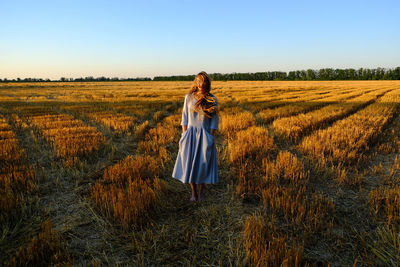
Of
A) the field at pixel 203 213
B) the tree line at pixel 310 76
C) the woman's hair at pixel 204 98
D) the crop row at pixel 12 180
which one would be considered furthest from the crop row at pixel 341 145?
the tree line at pixel 310 76

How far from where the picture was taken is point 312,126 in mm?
8430

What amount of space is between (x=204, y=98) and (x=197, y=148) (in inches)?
29.2

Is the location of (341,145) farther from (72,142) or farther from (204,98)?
(72,142)

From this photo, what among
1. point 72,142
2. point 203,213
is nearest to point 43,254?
point 203,213

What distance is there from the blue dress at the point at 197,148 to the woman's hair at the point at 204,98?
0.10 m

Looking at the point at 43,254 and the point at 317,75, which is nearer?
the point at 43,254

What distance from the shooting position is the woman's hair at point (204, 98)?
317 centimetres

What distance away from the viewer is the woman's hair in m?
3.17

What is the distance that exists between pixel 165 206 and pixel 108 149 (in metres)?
3.57

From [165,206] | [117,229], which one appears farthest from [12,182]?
[165,206]

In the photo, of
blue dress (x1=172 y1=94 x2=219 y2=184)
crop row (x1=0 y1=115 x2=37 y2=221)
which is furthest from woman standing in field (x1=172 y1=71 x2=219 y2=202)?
crop row (x1=0 y1=115 x2=37 y2=221)

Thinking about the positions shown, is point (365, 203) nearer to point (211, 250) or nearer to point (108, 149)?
point (211, 250)

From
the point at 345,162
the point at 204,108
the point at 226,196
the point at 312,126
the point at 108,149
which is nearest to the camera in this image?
the point at 204,108

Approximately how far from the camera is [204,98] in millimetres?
3184
